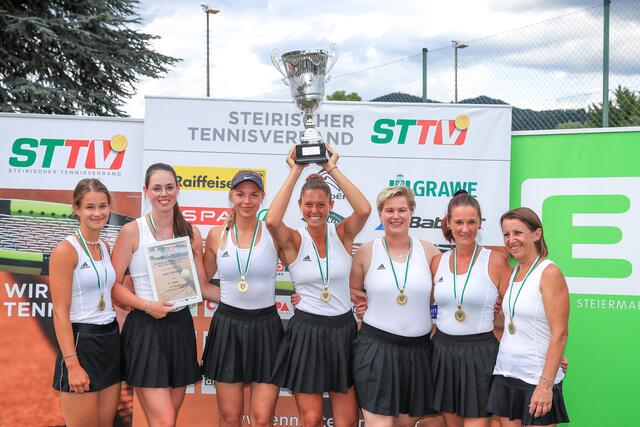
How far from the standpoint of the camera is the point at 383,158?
458 centimetres

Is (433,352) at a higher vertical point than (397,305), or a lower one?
lower

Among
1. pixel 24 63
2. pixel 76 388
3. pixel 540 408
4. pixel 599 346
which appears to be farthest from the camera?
pixel 24 63

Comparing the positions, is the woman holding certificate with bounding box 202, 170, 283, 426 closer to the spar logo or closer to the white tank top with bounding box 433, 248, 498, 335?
the white tank top with bounding box 433, 248, 498, 335

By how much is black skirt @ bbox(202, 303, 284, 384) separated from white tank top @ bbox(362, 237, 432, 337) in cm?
56

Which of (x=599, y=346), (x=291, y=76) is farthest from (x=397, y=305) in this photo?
(x=599, y=346)

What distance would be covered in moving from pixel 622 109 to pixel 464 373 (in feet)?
14.5

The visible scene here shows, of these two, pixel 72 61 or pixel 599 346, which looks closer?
pixel 599 346

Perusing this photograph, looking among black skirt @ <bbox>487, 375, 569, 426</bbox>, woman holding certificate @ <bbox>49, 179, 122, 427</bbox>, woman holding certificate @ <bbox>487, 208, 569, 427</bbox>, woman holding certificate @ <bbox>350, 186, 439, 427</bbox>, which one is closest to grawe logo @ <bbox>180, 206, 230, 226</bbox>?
woman holding certificate @ <bbox>49, 179, 122, 427</bbox>

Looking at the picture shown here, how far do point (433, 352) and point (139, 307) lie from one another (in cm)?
160

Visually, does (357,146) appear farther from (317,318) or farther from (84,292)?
(84,292)

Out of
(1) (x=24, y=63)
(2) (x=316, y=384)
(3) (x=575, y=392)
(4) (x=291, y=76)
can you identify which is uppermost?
(1) (x=24, y=63)

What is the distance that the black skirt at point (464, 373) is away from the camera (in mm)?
3295

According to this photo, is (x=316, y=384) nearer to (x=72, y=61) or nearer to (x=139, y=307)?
(x=139, y=307)

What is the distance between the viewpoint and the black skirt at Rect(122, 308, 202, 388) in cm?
343
